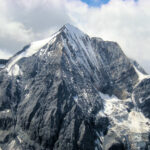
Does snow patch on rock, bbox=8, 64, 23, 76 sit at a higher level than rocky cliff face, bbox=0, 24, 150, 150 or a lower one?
higher

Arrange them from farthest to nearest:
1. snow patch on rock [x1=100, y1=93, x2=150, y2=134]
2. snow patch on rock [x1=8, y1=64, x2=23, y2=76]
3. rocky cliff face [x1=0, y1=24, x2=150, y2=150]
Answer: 1. snow patch on rock [x1=8, y1=64, x2=23, y2=76]
2. snow patch on rock [x1=100, y1=93, x2=150, y2=134]
3. rocky cliff face [x1=0, y1=24, x2=150, y2=150]

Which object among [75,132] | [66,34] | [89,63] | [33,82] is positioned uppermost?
[66,34]

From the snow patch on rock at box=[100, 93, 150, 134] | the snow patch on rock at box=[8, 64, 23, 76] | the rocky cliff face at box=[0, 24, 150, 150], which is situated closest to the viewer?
the rocky cliff face at box=[0, 24, 150, 150]

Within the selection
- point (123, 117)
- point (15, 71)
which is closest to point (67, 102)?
point (123, 117)

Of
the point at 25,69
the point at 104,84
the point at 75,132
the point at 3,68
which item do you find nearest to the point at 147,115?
the point at 104,84

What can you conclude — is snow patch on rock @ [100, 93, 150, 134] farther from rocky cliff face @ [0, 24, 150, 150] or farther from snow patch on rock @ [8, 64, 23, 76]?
→ snow patch on rock @ [8, 64, 23, 76]

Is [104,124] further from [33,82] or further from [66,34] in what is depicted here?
[66,34]

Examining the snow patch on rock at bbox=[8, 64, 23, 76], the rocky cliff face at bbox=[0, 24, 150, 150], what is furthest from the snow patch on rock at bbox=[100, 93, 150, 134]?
the snow patch on rock at bbox=[8, 64, 23, 76]

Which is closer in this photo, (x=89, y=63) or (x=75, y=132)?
(x=75, y=132)

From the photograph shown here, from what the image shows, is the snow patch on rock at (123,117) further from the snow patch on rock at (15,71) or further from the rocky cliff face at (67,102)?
the snow patch on rock at (15,71)
